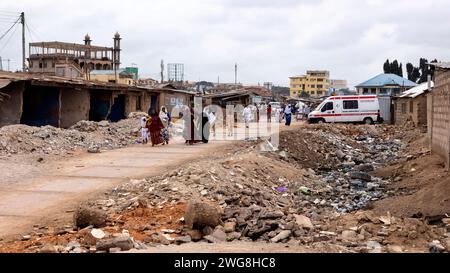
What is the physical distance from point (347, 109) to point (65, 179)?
74.9 ft

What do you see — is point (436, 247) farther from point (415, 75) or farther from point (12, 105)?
point (415, 75)

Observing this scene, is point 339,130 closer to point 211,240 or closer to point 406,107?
point 406,107

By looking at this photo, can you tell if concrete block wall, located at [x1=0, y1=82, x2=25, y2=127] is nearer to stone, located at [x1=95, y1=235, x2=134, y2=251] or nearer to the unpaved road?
the unpaved road

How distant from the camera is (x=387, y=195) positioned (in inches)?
476

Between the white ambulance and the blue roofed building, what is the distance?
23.8 m

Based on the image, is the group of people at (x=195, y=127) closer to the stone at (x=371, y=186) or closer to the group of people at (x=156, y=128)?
the group of people at (x=156, y=128)

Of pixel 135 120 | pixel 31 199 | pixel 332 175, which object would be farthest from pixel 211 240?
pixel 135 120

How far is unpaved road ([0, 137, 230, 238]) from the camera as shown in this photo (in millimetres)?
8805

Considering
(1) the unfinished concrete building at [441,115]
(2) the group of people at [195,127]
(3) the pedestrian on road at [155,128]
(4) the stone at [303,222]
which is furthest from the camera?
(2) the group of people at [195,127]

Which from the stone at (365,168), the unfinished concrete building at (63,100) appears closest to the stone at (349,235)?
the stone at (365,168)

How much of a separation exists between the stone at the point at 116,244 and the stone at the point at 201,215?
4.30 ft

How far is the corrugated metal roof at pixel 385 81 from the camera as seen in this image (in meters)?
56.2

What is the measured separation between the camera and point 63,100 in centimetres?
2528
